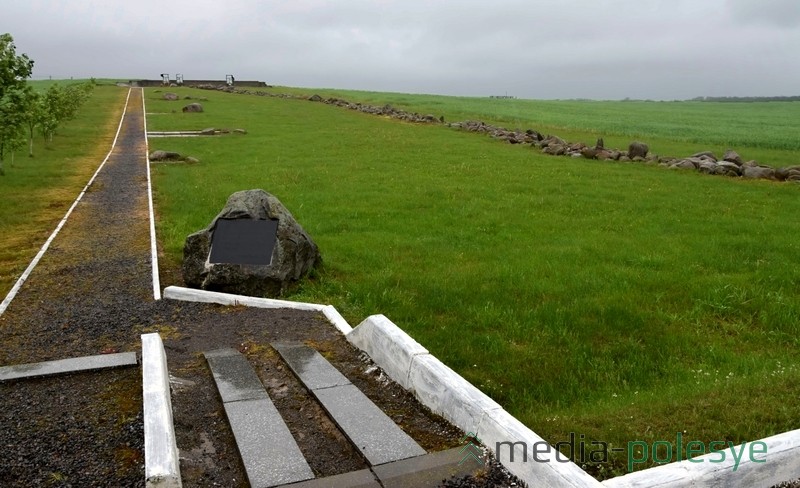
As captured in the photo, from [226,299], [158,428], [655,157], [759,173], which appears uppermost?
[655,157]

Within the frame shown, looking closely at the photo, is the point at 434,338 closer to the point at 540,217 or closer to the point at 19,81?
the point at 540,217

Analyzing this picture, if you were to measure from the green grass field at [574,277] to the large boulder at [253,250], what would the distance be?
44 cm

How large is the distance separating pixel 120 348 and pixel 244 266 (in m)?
2.25

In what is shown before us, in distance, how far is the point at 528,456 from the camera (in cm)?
374

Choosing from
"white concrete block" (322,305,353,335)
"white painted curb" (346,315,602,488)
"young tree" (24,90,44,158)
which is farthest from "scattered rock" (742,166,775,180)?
"young tree" (24,90,44,158)

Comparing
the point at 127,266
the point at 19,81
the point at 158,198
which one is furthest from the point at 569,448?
the point at 19,81

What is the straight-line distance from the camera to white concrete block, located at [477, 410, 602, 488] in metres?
3.49

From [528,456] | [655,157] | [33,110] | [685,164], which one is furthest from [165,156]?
[528,456]

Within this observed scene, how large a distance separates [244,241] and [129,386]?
3540mm

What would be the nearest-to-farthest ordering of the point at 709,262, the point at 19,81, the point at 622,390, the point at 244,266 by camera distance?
the point at 622,390 → the point at 244,266 → the point at 709,262 → the point at 19,81

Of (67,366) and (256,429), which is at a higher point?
(256,429)

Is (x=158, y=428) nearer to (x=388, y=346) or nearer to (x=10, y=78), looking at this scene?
(x=388, y=346)

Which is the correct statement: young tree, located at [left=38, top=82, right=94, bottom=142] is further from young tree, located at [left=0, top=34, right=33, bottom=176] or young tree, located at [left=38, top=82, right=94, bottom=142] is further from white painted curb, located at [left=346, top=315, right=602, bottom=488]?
white painted curb, located at [left=346, top=315, right=602, bottom=488]

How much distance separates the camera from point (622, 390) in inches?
218
